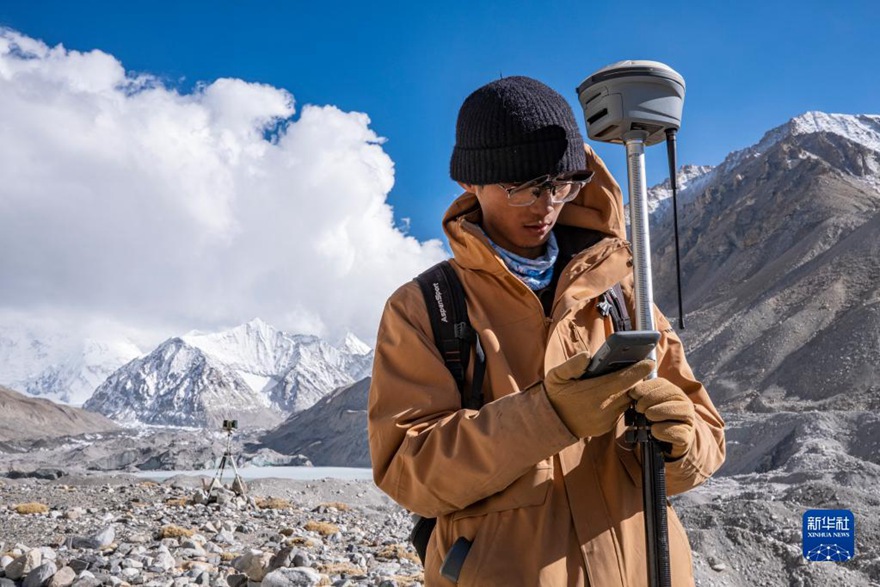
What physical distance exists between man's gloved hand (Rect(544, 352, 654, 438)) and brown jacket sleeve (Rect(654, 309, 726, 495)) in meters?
0.34

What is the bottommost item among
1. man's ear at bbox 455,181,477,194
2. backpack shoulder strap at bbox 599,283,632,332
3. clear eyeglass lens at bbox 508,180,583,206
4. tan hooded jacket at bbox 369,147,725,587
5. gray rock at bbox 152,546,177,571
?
gray rock at bbox 152,546,177,571

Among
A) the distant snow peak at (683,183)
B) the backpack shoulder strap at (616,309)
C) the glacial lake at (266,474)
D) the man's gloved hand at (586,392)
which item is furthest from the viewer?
the distant snow peak at (683,183)

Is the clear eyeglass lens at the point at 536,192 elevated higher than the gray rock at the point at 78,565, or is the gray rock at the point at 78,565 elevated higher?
the clear eyeglass lens at the point at 536,192

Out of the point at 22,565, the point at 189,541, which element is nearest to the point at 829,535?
A: the point at 189,541

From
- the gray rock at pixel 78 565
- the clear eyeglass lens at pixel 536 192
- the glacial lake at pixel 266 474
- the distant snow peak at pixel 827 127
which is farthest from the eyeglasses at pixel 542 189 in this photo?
the distant snow peak at pixel 827 127

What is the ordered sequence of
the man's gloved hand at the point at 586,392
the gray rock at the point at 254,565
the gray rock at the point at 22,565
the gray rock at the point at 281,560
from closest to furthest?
the man's gloved hand at the point at 586,392 → the gray rock at the point at 22,565 → the gray rock at the point at 254,565 → the gray rock at the point at 281,560

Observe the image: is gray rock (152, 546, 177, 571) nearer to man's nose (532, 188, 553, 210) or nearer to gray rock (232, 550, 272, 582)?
gray rock (232, 550, 272, 582)

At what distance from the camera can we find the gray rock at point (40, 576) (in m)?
7.06

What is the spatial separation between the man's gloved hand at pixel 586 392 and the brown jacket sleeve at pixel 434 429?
29 millimetres

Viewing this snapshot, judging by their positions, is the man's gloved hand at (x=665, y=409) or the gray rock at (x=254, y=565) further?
the gray rock at (x=254, y=565)

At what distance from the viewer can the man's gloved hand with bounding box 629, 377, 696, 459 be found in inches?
70.9

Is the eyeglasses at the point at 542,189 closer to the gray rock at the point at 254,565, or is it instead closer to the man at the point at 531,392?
the man at the point at 531,392

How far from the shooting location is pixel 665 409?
5.91 ft

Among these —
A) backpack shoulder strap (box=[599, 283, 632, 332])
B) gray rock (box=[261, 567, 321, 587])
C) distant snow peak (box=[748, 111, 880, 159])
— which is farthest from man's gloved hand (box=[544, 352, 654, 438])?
distant snow peak (box=[748, 111, 880, 159])
